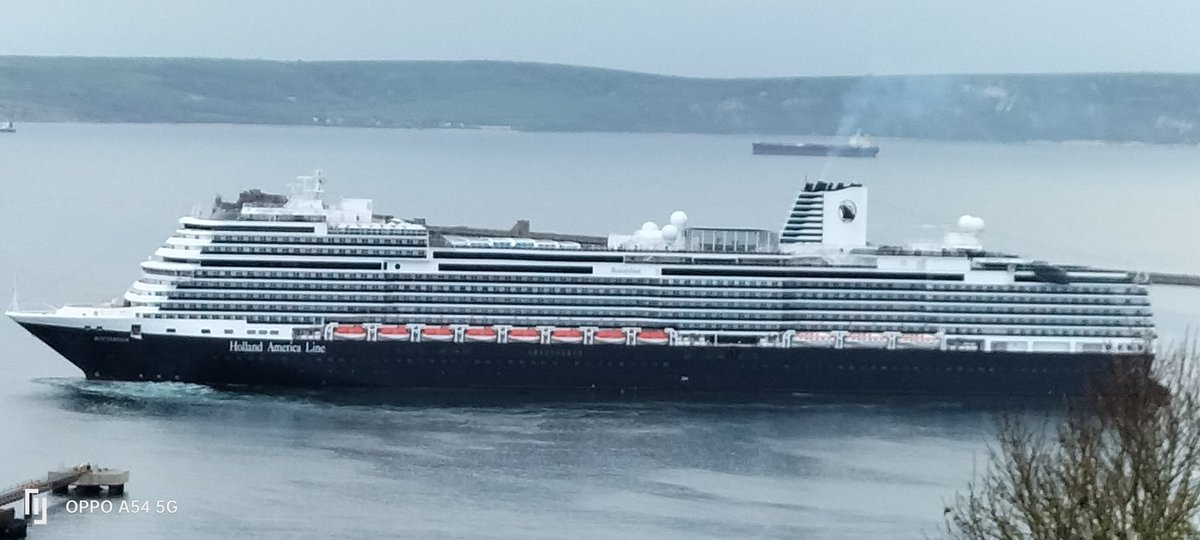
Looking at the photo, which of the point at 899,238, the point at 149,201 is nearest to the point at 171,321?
the point at 899,238

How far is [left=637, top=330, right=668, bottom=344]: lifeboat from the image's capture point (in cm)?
4828

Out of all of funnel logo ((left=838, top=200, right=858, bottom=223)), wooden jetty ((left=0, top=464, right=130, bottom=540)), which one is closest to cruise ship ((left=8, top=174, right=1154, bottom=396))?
funnel logo ((left=838, top=200, right=858, bottom=223))

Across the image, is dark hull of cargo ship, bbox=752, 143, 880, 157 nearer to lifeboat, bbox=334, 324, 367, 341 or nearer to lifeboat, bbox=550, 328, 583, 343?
lifeboat, bbox=550, 328, 583, 343

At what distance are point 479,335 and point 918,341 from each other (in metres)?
8.59

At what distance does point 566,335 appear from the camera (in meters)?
48.1

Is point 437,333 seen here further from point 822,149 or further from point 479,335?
point 822,149

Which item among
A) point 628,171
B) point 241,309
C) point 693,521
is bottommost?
point 693,521

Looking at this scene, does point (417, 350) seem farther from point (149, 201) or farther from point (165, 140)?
point (165, 140)

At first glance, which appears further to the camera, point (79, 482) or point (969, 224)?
point (969, 224)

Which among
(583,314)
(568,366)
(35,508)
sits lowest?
(35,508)

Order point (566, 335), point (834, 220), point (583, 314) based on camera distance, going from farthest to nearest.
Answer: point (834, 220), point (583, 314), point (566, 335)

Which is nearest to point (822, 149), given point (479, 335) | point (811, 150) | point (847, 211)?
point (811, 150)

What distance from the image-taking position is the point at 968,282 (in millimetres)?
49594

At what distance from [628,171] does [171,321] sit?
105806 millimetres
